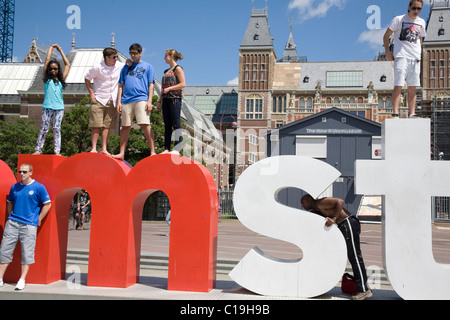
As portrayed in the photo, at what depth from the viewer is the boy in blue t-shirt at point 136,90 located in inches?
281

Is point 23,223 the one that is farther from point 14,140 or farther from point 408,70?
point 14,140

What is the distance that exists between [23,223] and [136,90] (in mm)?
2791

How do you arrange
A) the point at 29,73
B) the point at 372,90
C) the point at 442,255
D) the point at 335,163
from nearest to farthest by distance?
the point at 442,255, the point at 335,163, the point at 29,73, the point at 372,90

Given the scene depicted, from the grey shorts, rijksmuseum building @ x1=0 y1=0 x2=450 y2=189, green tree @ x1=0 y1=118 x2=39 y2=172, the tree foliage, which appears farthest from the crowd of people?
rijksmuseum building @ x1=0 y1=0 x2=450 y2=189

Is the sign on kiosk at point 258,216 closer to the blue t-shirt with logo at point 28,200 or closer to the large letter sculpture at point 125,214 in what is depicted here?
the large letter sculpture at point 125,214

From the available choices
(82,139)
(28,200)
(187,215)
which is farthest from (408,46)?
(82,139)

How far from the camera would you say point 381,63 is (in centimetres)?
6550

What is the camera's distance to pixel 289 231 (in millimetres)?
6402

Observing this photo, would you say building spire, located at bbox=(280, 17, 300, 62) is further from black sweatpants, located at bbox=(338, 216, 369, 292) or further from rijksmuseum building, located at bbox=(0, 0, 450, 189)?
black sweatpants, located at bbox=(338, 216, 369, 292)

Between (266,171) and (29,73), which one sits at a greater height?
(29,73)

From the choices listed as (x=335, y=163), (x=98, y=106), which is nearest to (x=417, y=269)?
(x=98, y=106)

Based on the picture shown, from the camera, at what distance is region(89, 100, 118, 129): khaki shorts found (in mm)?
7418
